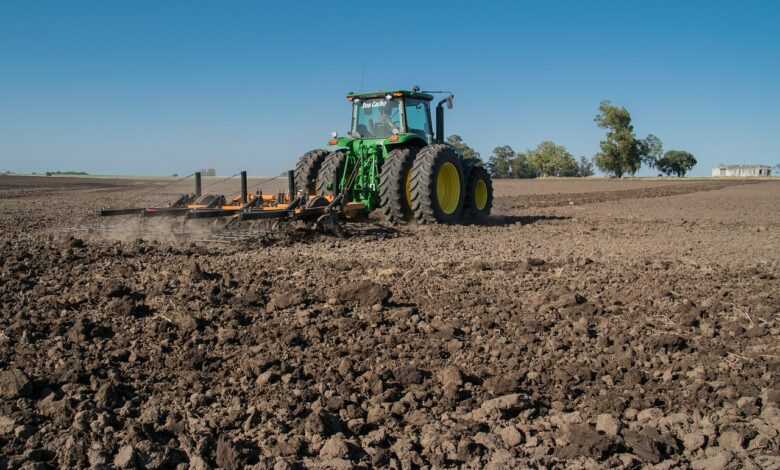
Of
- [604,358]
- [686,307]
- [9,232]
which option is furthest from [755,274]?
[9,232]

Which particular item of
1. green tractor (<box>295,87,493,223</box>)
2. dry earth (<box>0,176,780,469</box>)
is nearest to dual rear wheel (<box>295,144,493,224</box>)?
green tractor (<box>295,87,493,223</box>)

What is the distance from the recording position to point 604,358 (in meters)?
4.16

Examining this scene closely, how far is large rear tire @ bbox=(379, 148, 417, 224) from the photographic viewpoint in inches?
414

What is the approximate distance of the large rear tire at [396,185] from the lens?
10.5m

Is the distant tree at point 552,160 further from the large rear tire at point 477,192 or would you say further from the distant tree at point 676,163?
the large rear tire at point 477,192

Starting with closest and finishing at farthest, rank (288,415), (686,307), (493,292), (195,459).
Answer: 1. (195,459)
2. (288,415)
3. (686,307)
4. (493,292)

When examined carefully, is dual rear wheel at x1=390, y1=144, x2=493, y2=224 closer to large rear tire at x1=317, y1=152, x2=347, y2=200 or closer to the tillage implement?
the tillage implement

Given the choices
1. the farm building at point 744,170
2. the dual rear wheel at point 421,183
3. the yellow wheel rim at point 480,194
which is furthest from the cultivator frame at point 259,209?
the farm building at point 744,170

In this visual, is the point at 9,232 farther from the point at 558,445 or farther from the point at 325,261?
the point at 558,445

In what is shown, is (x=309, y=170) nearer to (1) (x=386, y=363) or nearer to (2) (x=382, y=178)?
(2) (x=382, y=178)

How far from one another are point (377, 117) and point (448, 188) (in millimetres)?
1694

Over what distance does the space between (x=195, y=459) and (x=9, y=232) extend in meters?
9.15

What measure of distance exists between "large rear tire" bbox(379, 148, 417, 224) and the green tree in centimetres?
6692

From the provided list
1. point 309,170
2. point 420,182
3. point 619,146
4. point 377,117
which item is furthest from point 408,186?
point 619,146
